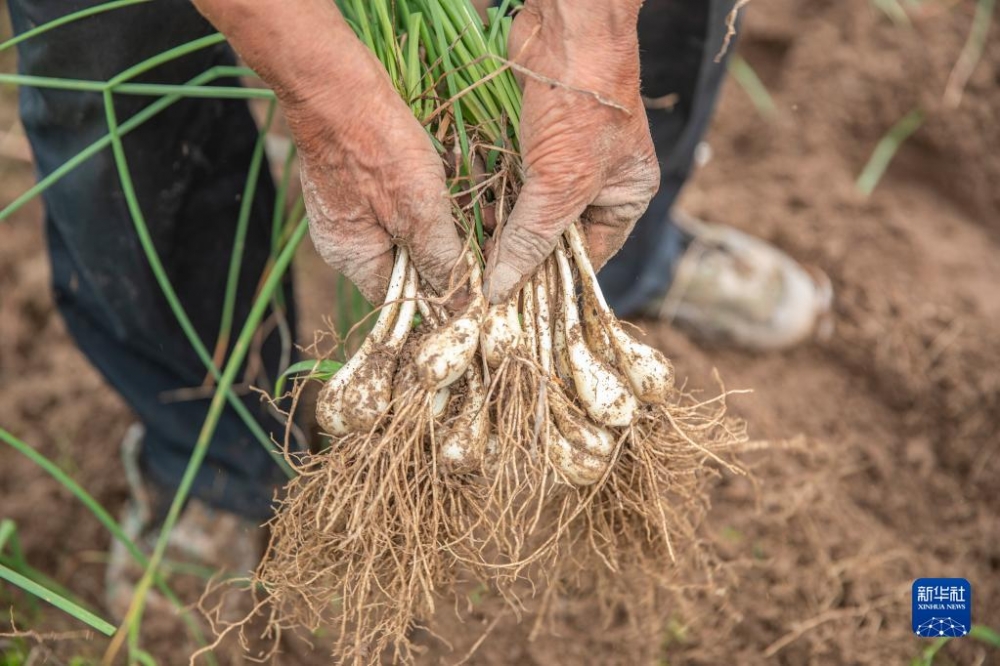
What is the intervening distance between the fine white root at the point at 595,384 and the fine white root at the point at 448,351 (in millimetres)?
119

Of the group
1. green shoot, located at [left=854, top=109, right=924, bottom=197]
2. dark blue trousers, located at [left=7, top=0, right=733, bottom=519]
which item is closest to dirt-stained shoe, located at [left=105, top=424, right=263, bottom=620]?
dark blue trousers, located at [left=7, top=0, right=733, bottom=519]

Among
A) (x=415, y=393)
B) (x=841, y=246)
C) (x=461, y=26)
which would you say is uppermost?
(x=461, y=26)

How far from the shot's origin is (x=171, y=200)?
138 centimetres

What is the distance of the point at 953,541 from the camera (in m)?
1.57

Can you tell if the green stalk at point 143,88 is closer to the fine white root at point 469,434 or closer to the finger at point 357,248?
the finger at point 357,248

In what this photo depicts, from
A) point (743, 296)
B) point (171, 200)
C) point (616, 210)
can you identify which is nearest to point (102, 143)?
point (171, 200)

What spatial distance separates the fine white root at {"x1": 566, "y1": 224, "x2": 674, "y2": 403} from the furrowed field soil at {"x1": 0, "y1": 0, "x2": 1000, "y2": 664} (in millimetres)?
424

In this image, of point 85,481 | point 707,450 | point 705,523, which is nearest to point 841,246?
point 705,523

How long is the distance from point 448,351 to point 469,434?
101mm

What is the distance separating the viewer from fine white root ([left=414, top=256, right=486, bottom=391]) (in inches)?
37.0

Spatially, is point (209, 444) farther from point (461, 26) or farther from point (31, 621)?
point (461, 26)

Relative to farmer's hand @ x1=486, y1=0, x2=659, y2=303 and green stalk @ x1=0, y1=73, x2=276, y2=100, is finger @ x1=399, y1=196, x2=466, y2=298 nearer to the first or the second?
farmer's hand @ x1=486, y1=0, x2=659, y2=303

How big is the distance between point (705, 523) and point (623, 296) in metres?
0.55

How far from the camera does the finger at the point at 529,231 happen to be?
3.14 ft
